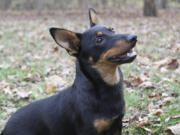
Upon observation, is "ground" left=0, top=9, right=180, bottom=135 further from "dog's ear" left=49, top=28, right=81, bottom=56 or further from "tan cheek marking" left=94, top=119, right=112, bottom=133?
"dog's ear" left=49, top=28, right=81, bottom=56

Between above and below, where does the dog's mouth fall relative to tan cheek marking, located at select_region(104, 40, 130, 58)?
below

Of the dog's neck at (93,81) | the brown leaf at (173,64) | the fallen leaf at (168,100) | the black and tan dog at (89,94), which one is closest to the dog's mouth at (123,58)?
the black and tan dog at (89,94)

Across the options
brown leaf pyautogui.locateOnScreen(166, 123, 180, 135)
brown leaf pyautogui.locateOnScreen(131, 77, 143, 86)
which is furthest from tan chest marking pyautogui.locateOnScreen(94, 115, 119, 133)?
brown leaf pyautogui.locateOnScreen(131, 77, 143, 86)

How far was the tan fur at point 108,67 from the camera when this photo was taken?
126 inches

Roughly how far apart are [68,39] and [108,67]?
0.59 metres

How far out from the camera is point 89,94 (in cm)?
330

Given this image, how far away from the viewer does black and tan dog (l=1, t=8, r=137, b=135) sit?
3193mm

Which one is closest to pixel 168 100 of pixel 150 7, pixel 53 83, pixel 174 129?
pixel 174 129

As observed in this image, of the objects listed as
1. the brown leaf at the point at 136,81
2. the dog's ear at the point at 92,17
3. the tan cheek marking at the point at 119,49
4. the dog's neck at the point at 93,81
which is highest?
the dog's ear at the point at 92,17

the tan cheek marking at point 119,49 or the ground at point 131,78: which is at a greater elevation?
the tan cheek marking at point 119,49

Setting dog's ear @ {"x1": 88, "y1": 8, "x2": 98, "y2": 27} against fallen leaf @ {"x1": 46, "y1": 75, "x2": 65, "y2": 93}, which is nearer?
dog's ear @ {"x1": 88, "y1": 8, "x2": 98, "y2": 27}

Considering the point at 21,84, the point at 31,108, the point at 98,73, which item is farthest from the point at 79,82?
the point at 21,84

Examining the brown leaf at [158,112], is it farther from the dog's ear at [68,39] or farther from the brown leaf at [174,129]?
the dog's ear at [68,39]

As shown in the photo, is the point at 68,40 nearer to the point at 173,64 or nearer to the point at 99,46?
the point at 99,46
